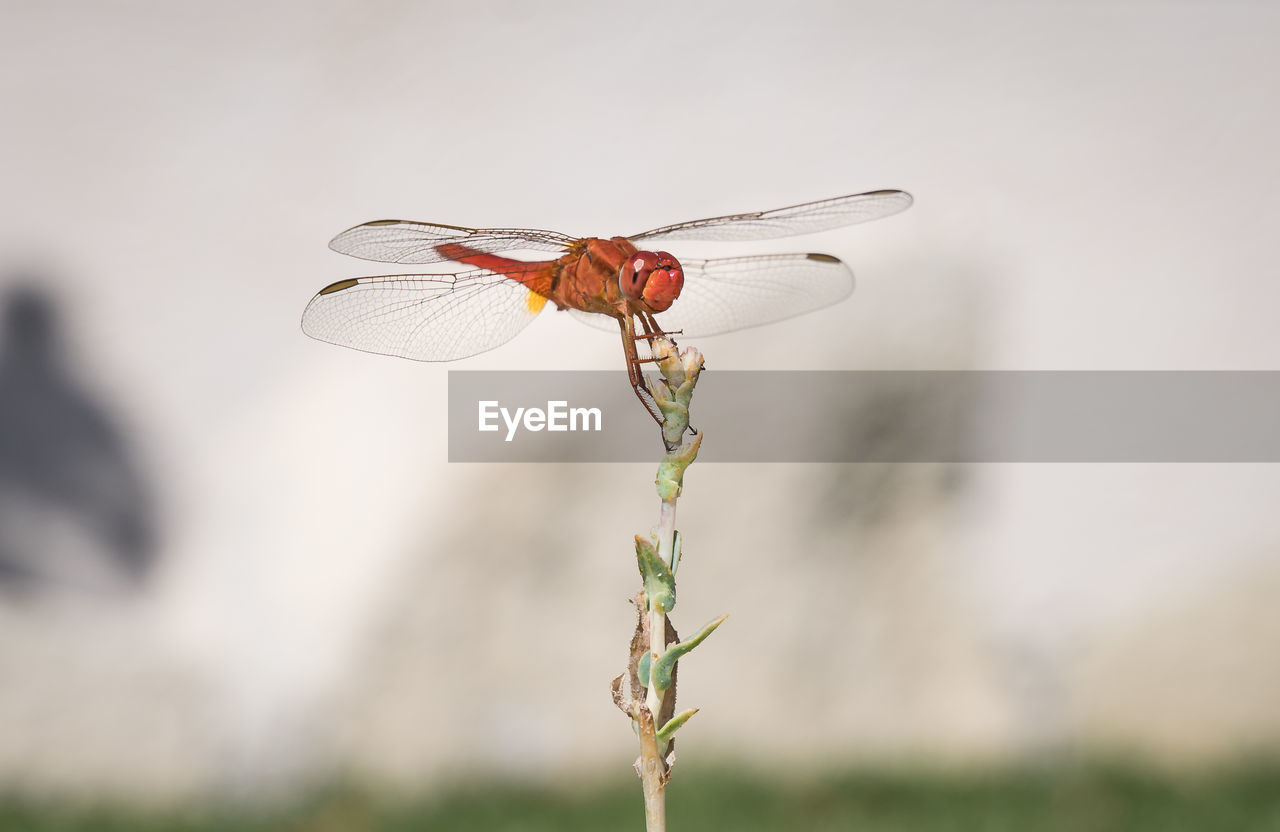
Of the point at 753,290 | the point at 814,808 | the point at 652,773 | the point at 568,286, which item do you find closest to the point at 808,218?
the point at 753,290

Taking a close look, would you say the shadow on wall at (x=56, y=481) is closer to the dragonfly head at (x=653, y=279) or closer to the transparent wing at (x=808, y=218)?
the transparent wing at (x=808, y=218)

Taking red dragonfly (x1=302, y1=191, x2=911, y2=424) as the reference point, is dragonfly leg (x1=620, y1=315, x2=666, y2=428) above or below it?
below

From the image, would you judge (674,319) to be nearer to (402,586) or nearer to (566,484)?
(566,484)

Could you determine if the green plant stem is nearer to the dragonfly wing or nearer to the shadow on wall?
the dragonfly wing

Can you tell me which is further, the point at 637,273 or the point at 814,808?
the point at 814,808

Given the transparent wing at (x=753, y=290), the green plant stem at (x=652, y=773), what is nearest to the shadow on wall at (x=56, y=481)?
the transparent wing at (x=753, y=290)

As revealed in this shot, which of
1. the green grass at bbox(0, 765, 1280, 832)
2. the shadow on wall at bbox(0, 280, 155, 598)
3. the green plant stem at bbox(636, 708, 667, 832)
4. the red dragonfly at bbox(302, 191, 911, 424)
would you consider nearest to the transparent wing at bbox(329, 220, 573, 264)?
the red dragonfly at bbox(302, 191, 911, 424)

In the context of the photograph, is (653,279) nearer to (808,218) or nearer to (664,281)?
(664,281)
